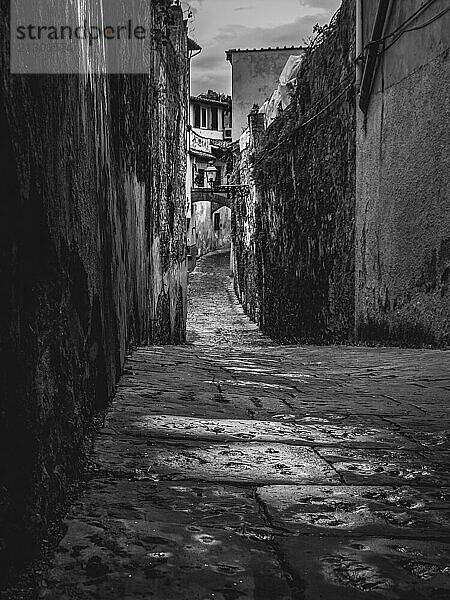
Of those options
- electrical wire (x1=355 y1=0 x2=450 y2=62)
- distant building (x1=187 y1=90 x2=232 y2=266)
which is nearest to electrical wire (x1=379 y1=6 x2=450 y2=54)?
electrical wire (x1=355 y1=0 x2=450 y2=62)

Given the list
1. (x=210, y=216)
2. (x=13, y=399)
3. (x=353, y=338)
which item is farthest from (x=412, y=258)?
(x=210, y=216)

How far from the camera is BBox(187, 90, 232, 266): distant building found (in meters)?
38.1

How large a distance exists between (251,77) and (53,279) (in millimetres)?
35210

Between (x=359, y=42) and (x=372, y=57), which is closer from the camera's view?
(x=372, y=57)

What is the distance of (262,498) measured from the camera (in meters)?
1.91

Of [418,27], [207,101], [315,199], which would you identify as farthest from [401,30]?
[207,101]

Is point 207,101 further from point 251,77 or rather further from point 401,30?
point 401,30

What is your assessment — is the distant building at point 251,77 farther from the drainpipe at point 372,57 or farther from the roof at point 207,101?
the drainpipe at point 372,57

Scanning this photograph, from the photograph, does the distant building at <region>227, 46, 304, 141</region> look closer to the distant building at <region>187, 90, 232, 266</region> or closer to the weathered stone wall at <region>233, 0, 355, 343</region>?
the distant building at <region>187, 90, 232, 266</region>

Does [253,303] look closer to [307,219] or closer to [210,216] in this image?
[307,219]

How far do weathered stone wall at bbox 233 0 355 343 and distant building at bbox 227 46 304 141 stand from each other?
22318mm

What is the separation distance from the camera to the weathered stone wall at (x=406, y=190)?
526 centimetres

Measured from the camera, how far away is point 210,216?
40.7 meters

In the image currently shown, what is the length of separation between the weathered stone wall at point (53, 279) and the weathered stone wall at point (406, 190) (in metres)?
2.34
